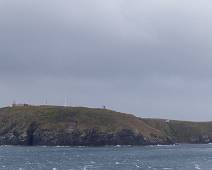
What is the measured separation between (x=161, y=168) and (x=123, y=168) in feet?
24.9

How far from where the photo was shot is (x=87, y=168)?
113m

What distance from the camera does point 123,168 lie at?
114 m

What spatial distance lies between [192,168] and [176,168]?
3.17 metres

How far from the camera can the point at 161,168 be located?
114m

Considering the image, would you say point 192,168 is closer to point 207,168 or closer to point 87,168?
point 207,168

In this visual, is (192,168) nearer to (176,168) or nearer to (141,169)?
(176,168)

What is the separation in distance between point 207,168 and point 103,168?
20390 mm

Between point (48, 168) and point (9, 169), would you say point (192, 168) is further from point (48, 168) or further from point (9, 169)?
point (9, 169)

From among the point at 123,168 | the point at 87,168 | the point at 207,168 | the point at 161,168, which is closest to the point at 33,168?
the point at 87,168

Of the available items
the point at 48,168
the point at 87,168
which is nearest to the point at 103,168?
the point at 87,168

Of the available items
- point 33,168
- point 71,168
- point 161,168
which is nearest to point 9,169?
point 33,168

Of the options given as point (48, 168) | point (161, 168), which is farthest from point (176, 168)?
point (48, 168)

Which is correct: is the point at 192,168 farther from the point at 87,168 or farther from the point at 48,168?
the point at 48,168

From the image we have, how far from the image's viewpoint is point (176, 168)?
114 meters
